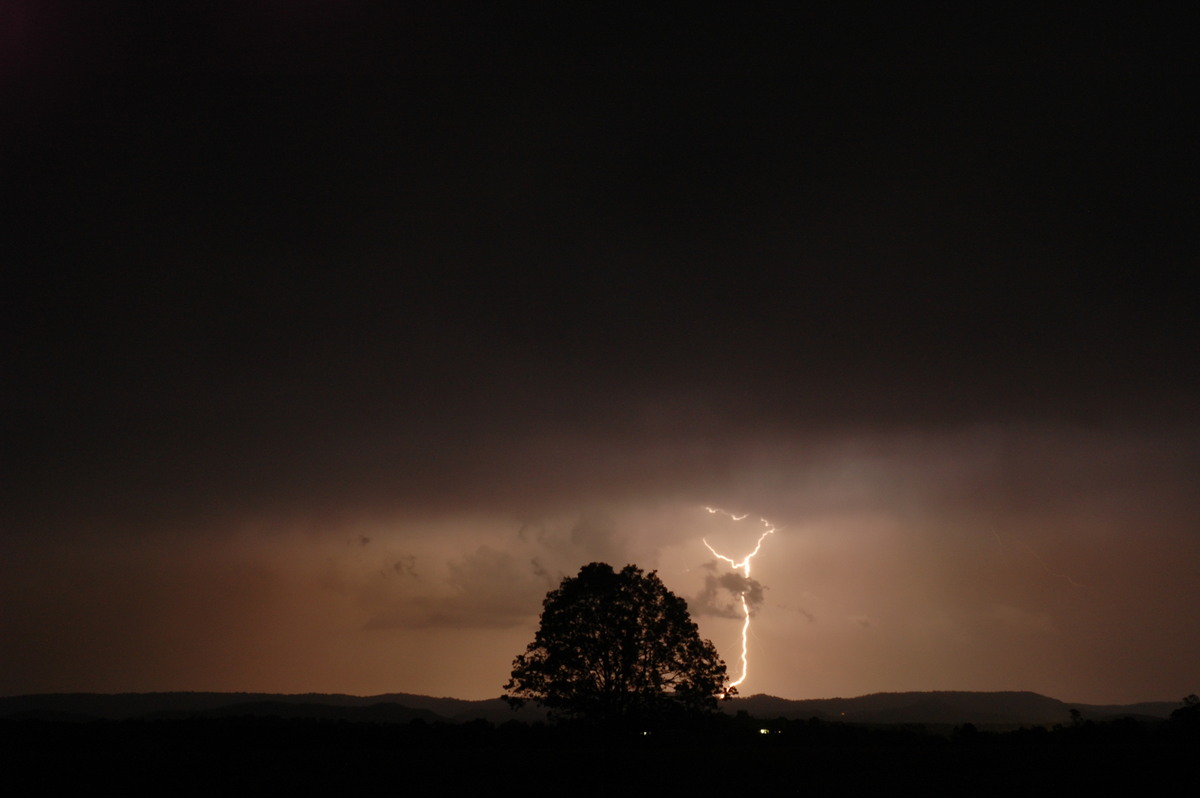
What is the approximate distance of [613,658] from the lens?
43.3 meters

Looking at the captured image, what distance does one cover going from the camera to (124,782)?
84.2ft

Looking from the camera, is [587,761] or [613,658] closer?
[587,761]

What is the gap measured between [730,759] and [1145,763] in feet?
45.5

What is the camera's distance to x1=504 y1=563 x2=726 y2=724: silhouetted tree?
42.6 m

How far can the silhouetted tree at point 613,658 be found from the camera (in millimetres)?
42625

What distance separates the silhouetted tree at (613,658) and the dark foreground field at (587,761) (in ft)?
5.28

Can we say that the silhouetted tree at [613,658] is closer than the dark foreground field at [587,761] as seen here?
No

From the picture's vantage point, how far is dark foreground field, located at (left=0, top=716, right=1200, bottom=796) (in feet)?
80.0

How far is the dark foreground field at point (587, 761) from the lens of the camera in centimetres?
2439

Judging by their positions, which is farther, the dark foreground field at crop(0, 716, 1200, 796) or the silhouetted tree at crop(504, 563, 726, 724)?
the silhouetted tree at crop(504, 563, 726, 724)

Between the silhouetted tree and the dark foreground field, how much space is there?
1609 mm

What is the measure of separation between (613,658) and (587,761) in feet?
43.1

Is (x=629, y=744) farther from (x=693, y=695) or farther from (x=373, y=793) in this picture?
(x=373, y=793)

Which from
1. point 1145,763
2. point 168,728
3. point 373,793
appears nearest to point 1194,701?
point 1145,763
